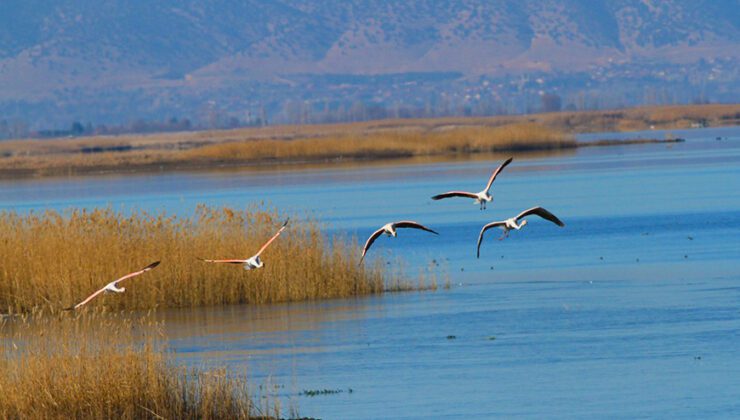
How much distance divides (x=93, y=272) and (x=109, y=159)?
278 ft

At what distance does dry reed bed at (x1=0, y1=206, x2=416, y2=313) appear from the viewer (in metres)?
24.2

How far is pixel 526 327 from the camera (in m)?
21.1

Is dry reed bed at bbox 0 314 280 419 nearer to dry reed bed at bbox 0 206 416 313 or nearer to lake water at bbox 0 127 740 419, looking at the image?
lake water at bbox 0 127 740 419

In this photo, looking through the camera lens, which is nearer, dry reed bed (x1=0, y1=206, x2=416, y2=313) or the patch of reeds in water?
dry reed bed (x1=0, y1=206, x2=416, y2=313)

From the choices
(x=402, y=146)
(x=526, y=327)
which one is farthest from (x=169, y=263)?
(x=402, y=146)

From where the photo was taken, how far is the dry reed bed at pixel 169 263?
79.6 ft

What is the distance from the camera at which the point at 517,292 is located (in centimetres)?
2552

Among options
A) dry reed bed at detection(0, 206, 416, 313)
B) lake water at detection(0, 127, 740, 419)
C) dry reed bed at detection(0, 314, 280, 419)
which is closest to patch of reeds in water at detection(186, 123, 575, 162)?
lake water at detection(0, 127, 740, 419)

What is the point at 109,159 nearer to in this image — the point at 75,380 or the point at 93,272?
the point at 93,272

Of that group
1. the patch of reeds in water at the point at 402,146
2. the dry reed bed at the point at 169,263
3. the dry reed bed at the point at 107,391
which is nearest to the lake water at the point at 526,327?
the dry reed bed at the point at 169,263

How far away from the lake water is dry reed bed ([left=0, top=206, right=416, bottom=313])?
1.73 ft

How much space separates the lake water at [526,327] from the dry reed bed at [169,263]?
1.73 ft

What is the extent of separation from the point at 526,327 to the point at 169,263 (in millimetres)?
6425

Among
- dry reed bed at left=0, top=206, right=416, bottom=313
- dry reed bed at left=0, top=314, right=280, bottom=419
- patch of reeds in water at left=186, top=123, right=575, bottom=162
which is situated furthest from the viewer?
patch of reeds in water at left=186, top=123, right=575, bottom=162
